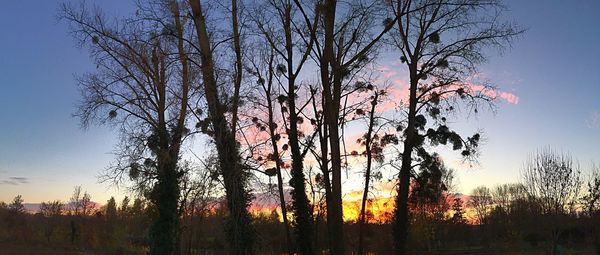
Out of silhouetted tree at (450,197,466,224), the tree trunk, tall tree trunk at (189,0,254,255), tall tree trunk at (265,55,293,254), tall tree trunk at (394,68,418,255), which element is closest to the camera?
the tree trunk

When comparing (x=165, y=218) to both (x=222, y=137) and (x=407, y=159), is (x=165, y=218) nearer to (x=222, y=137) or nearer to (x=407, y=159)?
(x=407, y=159)

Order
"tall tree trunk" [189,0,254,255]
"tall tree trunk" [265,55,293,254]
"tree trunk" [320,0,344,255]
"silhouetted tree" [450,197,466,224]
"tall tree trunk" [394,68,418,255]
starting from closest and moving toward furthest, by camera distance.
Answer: "tree trunk" [320,0,344,255], "tall tree trunk" [189,0,254,255], "tall tree trunk" [394,68,418,255], "tall tree trunk" [265,55,293,254], "silhouetted tree" [450,197,466,224]

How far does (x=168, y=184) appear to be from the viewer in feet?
82.6

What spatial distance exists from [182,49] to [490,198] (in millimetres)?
81093


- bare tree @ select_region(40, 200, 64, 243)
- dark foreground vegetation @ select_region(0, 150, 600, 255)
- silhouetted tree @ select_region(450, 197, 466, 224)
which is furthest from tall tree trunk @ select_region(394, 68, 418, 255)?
bare tree @ select_region(40, 200, 64, 243)

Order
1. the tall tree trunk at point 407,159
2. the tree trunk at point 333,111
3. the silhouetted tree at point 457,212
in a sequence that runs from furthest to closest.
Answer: the silhouetted tree at point 457,212, the tall tree trunk at point 407,159, the tree trunk at point 333,111

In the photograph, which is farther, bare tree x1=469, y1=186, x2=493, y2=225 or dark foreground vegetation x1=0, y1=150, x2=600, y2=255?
bare tree x1=469, y1=186, x2=493, y2=225

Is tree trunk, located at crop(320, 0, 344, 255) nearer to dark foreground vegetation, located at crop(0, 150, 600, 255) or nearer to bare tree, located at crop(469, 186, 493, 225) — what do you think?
dark foreground vegetation, located at crop(0, 150, 600, 255)

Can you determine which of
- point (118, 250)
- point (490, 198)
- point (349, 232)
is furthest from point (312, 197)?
point (490, 198)

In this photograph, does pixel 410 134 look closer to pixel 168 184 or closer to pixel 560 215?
pixel 560 215

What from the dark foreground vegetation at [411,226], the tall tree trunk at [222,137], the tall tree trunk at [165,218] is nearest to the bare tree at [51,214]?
the dark foreground vegetation at [411,226]

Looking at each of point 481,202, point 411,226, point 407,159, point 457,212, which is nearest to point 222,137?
point 407,159

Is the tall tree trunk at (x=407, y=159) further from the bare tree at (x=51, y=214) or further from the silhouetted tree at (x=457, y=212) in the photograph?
the bare tree at (x=51, y=214)

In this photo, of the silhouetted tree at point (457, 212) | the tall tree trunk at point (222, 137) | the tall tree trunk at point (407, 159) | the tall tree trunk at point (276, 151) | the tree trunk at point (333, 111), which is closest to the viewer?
the tree trunk at point (333, 111)
